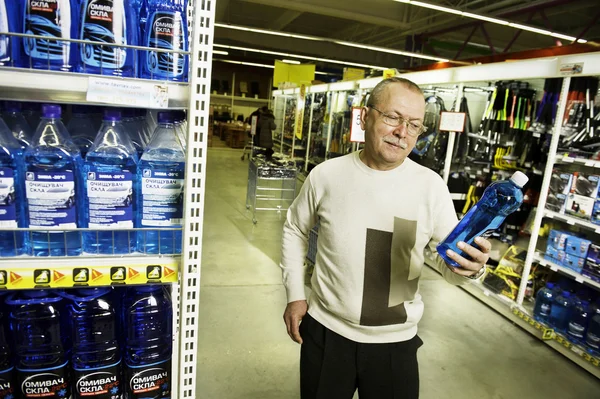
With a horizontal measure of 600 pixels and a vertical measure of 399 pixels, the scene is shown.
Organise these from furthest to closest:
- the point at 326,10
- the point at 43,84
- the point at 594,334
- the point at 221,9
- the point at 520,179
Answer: the point at 221,9 → the point at 326,10 → the point at 594,334 → the point at 520,179 → the point at 43,84

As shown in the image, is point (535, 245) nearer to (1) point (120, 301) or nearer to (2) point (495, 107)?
(2) point (495, 107)

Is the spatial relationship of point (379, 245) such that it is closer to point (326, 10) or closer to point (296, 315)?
point (296, 315)

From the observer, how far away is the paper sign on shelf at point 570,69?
3426mm

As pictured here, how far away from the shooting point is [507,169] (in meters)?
4.75

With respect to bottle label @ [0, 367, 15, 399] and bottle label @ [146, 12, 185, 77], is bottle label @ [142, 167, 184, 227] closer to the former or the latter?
bottle label @ [146, 12, 185, 77]

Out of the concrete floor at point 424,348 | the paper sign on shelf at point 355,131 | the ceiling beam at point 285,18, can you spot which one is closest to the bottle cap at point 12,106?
the concrete floor at point 424,348

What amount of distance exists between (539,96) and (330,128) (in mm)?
5017

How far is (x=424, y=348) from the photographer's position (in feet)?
11.2

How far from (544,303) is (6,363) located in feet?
13.2

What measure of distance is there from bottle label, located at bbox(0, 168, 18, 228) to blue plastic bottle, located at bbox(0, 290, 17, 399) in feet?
1.03

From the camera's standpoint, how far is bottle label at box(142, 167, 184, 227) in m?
1.19

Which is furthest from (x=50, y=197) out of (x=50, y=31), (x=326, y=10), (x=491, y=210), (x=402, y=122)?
(x=326, y=10)

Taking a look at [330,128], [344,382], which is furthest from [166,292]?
[330,128]

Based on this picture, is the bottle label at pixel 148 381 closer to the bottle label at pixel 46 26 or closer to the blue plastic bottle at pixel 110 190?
the blue plastic bottle at pixel 110 190
